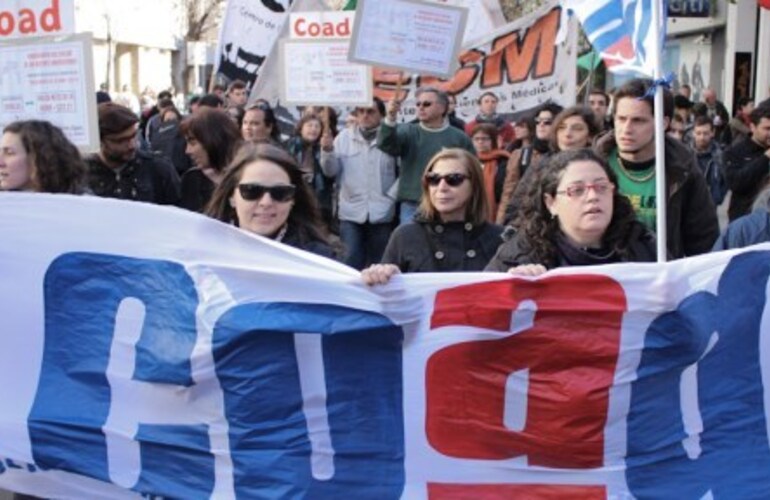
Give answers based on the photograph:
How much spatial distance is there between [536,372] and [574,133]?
10.2 ft

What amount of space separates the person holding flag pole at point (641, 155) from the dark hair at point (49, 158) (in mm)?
2179

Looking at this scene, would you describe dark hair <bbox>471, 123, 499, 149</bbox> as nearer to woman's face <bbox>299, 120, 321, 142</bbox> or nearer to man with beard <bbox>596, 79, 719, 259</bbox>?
woman's face <bbox>299, 120, 321, 142</bbox>

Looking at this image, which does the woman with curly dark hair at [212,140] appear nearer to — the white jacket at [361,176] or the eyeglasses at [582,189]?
the white jacket at [361,176]

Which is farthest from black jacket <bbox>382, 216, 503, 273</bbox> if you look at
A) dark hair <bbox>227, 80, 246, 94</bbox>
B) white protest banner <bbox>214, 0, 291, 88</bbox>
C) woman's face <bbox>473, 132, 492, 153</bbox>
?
dark hair <bbox>227, 80, 246, 94</bbox>

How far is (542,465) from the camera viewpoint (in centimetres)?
349

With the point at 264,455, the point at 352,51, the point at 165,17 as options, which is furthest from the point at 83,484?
the point at 165,17

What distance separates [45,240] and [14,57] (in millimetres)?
2111

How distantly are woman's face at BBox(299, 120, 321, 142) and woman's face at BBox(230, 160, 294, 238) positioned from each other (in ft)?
17.5

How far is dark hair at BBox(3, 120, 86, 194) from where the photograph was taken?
176 inches

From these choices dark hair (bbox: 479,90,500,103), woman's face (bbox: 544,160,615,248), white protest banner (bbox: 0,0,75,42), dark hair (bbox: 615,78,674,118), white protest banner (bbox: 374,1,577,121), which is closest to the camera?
woman's face (bbox: 544,160,615,248)

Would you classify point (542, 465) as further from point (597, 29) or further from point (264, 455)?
point (597, 29)

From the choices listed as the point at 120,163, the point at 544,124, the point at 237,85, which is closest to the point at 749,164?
the point at 544,124

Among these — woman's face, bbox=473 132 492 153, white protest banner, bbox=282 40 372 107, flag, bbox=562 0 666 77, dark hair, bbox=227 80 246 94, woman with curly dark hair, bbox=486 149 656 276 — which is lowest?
woman's face, bbox=473 132 492 153

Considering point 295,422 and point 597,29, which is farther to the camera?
point 597,29
